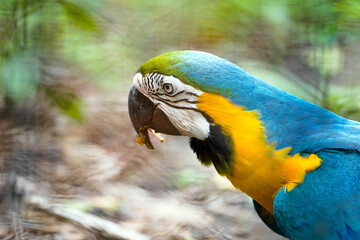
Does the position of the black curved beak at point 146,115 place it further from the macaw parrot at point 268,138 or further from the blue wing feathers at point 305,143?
the blue wing feathers at point 305,143

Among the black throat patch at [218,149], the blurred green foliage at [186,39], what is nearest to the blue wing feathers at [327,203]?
the black throat patch at [218,149]

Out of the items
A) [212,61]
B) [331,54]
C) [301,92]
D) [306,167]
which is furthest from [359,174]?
[331,54]

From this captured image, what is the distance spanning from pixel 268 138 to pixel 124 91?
4.79 feet

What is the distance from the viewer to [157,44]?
2531 millimetres

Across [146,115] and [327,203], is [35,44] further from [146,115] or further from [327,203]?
[327,203]

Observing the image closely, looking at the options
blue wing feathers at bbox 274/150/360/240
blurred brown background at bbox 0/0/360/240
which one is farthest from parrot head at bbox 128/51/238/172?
blurred brown background at bbox 0/0/360/240

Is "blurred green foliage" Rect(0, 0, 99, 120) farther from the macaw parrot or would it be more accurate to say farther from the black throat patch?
the black throat patch

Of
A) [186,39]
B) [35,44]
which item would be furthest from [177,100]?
[35,44]

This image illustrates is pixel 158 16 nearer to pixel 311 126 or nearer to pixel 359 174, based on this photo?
pixel 311 126

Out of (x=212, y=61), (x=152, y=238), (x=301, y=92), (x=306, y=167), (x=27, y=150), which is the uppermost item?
(x=212, y=61)

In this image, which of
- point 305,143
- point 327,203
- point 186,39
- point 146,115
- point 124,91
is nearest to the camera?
point 327,203

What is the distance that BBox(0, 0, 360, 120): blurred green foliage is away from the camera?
2264 mm

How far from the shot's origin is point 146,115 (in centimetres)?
145

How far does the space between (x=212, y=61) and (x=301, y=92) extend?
1151 mm
